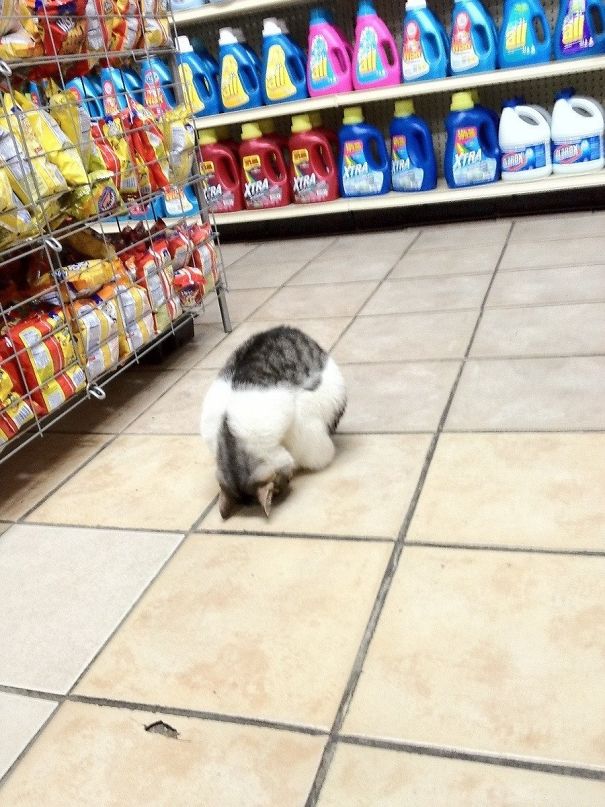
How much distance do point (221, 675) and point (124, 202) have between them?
1.15m

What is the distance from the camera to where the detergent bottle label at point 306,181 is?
2926 mm

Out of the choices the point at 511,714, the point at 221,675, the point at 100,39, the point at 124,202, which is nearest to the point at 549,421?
the point at 511,714

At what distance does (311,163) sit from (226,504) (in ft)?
6.94

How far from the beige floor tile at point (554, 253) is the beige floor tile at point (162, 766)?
5.79 feet

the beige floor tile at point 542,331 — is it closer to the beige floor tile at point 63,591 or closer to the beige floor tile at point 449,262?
the beige floor tile at point 449,262

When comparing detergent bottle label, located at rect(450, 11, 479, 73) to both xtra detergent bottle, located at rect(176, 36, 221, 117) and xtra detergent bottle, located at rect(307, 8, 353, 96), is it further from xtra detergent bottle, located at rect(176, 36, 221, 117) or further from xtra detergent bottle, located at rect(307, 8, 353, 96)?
xtra detergent bottle, located at rect(176, 36, 221, 117)

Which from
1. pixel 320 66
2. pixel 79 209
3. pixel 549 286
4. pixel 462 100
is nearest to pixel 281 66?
pixel 320 66

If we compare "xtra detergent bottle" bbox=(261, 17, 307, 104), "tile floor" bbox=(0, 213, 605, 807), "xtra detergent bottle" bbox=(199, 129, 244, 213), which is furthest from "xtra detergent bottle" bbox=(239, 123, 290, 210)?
"tile floor" bbox=(0, 213, 605, 807)

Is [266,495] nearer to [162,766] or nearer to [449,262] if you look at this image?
[162,766]

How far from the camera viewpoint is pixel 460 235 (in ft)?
8.84

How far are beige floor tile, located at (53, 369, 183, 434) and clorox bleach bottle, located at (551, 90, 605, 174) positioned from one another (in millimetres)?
1729

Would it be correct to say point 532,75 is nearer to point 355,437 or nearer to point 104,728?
point 355,437

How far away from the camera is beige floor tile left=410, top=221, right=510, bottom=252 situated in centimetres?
258

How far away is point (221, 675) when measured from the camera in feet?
2.85
